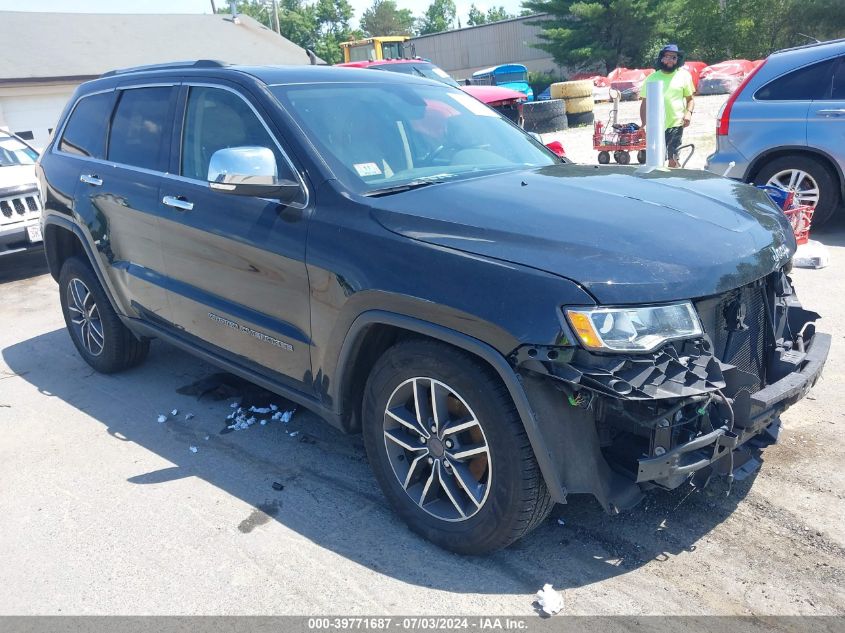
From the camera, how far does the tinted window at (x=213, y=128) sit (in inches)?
144

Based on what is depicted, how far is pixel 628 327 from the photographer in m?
2.53

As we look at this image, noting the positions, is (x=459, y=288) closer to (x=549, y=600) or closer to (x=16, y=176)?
(x=549, y=600)

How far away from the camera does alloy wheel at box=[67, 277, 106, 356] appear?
5.28 meters

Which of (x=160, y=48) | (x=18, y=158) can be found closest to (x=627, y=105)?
(x=160, y=48)

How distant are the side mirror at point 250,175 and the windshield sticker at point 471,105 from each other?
4.94 ft

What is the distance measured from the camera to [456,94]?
4.52 metres

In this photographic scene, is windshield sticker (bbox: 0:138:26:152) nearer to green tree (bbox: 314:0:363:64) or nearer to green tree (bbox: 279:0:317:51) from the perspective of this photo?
green tree (bbox: 279:0:317:51)

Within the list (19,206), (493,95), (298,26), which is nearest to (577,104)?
(493,95)

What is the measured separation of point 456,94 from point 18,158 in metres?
7.71

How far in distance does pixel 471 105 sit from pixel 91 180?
251cm

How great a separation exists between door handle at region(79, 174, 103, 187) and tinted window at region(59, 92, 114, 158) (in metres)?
0.15

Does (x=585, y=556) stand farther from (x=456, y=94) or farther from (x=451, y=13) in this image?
(x=451, y=13)

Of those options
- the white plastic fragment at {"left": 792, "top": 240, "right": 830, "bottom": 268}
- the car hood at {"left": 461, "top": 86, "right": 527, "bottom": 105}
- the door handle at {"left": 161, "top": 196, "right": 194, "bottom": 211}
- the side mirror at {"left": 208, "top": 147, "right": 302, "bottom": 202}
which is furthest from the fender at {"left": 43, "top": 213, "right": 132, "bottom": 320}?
the car hood at {"left": 461, "top": 86, "right": 527, "bottom": 105}

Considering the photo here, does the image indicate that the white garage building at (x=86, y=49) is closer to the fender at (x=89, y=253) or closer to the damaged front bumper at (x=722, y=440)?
the fender at (x=89, y=253)
